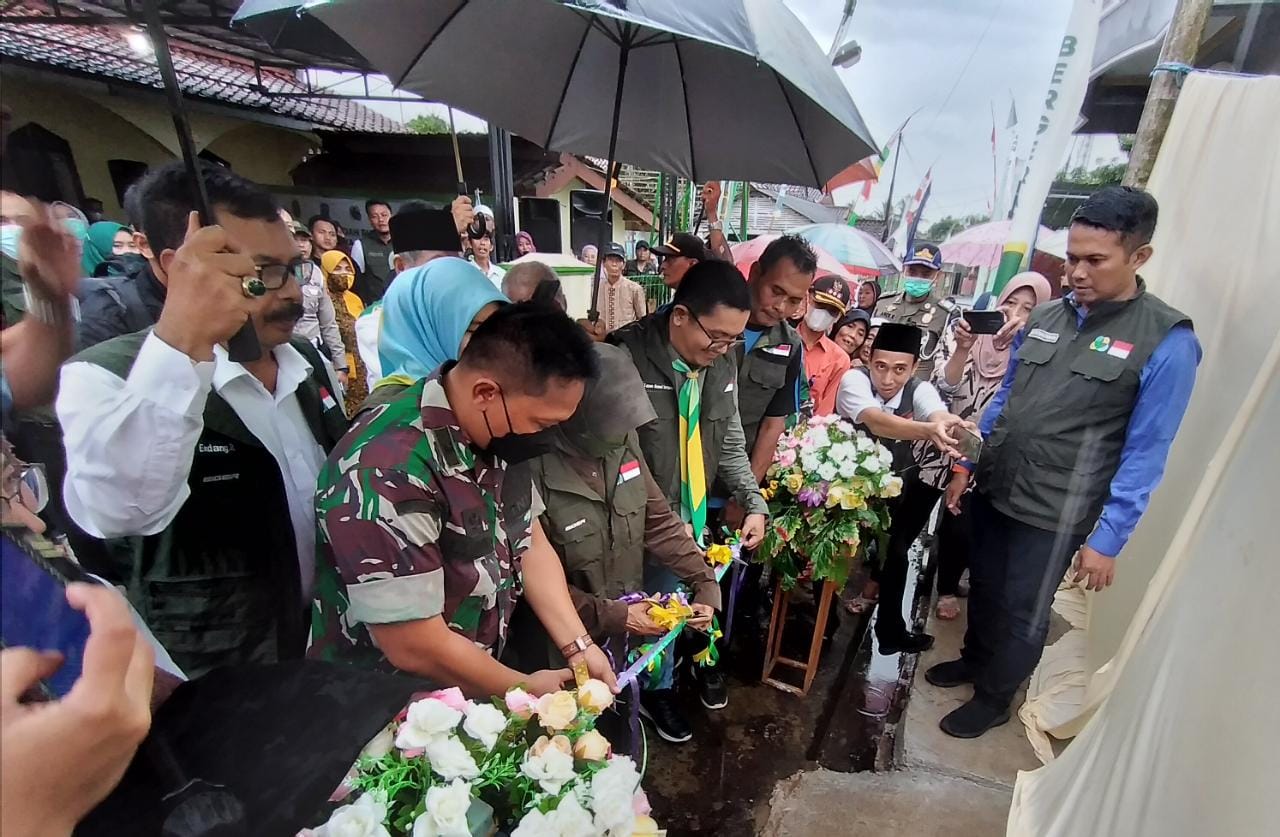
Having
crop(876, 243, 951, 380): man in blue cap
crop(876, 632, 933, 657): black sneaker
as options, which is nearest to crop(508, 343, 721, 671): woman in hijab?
crop(876, 632, 933, 657): black sneaker

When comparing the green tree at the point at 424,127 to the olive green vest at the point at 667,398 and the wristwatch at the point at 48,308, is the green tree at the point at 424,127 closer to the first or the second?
the olive green vest at the point at 667,398

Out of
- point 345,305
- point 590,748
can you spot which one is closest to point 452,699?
point 590,748

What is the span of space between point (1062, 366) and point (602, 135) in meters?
2.45

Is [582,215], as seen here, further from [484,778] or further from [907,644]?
[484,778]

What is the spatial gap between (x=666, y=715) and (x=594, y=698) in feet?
6.80

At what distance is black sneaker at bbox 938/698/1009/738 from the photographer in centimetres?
307

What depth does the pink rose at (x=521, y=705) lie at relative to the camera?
1.20m

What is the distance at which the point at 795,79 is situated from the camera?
1.55 meters

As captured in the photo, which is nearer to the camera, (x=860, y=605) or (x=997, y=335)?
(x=997, y=335)

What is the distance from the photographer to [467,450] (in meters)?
1.50

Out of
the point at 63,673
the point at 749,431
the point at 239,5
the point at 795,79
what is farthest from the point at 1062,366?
the point at 239,5

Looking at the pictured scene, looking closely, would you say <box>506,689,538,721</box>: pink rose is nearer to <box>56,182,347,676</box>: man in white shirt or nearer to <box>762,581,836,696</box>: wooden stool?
<box>56,182,347,676</box>: man in white shirt

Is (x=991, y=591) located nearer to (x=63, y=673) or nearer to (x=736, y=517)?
(x=736, y=517)

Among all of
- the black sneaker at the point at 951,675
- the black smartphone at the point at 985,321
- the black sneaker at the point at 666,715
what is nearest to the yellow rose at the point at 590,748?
the black sneaker at the point at 666,715
